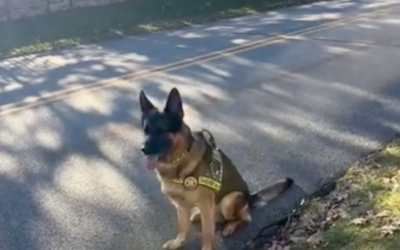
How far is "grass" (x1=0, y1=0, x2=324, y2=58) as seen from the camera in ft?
53.6

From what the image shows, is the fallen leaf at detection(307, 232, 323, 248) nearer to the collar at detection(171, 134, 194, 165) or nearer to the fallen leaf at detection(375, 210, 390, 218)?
the fallen leaf at detection(375, 210, 390, 218)

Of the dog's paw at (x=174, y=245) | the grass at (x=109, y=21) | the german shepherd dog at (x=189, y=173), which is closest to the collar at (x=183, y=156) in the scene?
the german shepherd dog at (x=189, y=173)

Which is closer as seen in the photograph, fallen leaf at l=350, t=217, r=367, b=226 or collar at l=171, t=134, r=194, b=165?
collar at l=171, t=134, r=194, b=165

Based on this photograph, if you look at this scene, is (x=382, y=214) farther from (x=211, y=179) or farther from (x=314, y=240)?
(x=211, y=179)

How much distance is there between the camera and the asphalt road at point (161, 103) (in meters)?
5.28

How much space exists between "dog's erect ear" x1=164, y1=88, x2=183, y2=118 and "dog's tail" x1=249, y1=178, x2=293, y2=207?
1135 millimetres

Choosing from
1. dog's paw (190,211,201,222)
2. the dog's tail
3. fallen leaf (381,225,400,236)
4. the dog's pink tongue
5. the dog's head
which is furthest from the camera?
the dog's tail

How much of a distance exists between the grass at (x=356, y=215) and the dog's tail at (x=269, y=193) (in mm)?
227

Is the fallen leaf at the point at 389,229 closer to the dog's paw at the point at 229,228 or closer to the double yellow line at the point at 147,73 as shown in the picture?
the dog's paw at the point at 229,228

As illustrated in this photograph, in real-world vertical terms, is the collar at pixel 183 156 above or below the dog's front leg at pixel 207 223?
above

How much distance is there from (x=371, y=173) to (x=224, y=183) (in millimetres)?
1701

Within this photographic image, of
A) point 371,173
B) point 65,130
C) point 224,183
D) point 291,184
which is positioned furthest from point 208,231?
point 65,130

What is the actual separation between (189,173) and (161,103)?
462cm

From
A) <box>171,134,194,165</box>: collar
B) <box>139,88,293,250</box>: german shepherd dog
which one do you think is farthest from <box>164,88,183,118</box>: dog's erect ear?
<box>171,134,194,165</box>: collar
